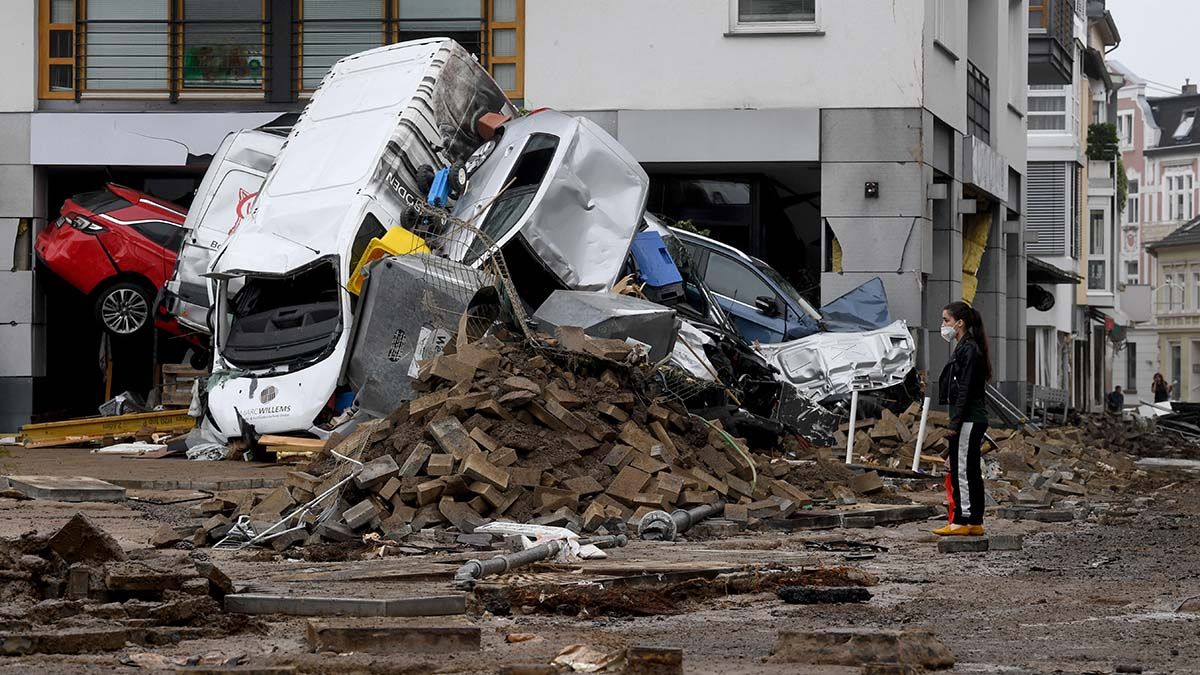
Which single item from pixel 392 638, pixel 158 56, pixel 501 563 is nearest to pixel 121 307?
pixel 158 56

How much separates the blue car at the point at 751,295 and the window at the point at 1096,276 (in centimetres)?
4799

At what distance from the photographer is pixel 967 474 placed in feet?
41.3

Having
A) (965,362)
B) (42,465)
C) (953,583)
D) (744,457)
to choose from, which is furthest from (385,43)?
(953,583)

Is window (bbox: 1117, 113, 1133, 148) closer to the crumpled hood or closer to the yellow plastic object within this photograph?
the crumpled hood

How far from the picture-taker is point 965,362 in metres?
12.8

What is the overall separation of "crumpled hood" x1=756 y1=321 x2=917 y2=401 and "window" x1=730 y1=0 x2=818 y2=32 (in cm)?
589

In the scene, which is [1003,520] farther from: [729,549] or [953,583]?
[953,583]

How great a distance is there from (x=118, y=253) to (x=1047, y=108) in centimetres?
4073

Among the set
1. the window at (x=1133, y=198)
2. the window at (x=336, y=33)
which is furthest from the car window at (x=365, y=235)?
the window at (x=1133, y=198)

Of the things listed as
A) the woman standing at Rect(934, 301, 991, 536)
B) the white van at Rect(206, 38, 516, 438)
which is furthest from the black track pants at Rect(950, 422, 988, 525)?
the white van at Rect(206, 38, 516, 438)

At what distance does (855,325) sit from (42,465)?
9.63m

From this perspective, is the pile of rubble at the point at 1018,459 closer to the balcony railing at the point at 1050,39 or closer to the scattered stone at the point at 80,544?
the scattered stone at the point at 80,544

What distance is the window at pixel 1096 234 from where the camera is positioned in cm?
6850

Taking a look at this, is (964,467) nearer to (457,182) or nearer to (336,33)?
(457,182)
